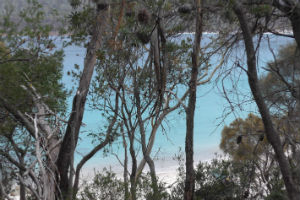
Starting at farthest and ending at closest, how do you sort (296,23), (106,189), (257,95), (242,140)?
(242,140)
(106,189)
(296,23)
(257,95)

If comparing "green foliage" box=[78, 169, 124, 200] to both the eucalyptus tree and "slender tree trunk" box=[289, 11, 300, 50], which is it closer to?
the eucalyptus tree

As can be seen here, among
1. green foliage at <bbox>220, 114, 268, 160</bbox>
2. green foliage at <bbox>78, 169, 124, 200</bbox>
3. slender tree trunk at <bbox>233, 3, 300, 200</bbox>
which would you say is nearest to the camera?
slender tree trunk at <bbox>233, 3, 300, 200</bbox>

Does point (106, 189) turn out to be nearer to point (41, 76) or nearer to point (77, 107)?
point (77, 107)

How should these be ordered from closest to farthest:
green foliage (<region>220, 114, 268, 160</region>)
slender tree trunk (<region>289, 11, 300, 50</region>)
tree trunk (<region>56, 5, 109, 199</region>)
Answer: slender tree trunk (<region>289, 11, 300, 50</region>), tree trunk (<region>56, 5, 109, 199</region>), green foliage (<region>220, 114, 268, 160</region>)

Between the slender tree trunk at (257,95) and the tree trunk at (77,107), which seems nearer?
the slender tree trunk at (257,95)

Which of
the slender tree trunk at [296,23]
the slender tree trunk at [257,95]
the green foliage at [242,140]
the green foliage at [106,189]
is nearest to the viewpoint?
the slender tree trunk at [257,95]

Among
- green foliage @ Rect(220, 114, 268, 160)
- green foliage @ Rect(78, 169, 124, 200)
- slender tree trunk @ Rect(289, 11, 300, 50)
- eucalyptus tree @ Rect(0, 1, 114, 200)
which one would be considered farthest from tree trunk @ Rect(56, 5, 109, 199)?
green foliage @ Rect(220, 114, 268, 160)

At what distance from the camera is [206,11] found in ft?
12.8

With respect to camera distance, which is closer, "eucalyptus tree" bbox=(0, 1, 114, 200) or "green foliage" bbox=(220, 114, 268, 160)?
"eucalyptus tree" bbox=(0, 1, 114, 200)

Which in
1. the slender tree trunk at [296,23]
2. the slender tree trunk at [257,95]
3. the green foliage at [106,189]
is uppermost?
the slender tree trunk at [296,23]

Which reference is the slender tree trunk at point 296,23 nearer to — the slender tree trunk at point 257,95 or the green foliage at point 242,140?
the slender tree trunk at point 257,95

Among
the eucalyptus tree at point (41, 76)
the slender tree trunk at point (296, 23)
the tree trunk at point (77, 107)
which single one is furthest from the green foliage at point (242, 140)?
the slender tree trunk at point (296, 23)

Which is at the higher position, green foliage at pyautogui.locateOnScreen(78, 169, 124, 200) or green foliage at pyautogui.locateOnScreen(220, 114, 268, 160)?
green foliage at pyautogui.locateOnScreen(220, 114, 268, 160)

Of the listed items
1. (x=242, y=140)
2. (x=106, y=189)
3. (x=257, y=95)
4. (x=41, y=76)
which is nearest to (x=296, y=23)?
(x=257, y=95)
